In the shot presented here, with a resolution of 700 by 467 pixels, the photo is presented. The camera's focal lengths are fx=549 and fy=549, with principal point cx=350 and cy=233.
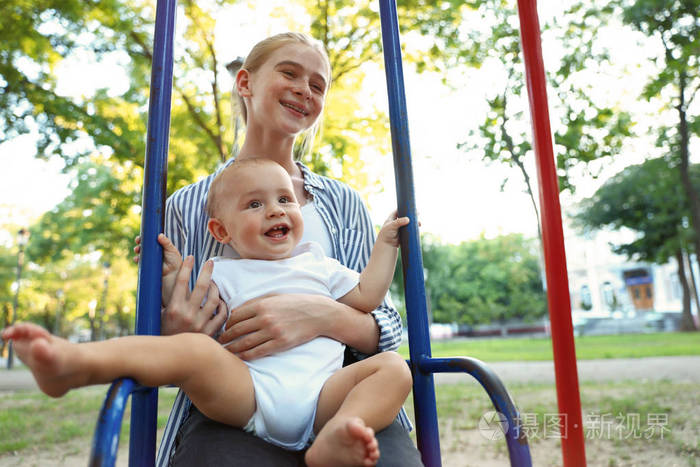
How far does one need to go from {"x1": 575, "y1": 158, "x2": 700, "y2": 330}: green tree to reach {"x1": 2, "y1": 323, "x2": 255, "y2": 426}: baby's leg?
532 inches

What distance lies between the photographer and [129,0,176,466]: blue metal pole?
3.65ft

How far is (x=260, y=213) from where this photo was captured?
1.26 m

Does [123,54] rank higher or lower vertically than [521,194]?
higher

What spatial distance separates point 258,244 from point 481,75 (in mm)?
4900

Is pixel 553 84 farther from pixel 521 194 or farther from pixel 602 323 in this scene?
pixel 602 323

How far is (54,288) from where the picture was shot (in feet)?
66.0

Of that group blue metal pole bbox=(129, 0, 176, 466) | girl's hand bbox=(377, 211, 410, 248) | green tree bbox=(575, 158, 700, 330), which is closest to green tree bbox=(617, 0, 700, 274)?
green tree bbox=(575, 158, 700, 330)

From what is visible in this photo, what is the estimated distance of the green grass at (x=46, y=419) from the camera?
14.6 ft

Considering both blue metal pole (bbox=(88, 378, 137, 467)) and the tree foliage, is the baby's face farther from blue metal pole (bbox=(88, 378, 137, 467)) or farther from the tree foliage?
the tree foliage

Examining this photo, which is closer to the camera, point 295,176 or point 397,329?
point 397,329

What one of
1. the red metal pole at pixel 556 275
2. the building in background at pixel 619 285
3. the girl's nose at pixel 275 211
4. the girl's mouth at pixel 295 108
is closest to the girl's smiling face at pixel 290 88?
the girl's mouth at pixel 295 108

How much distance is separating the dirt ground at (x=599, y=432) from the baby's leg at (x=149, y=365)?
2544mm

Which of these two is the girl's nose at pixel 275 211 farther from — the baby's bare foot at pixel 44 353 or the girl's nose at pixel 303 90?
the baby's bare foot at pixel 44 353

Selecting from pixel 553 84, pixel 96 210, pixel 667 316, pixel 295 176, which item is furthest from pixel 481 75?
pixel 667 316
